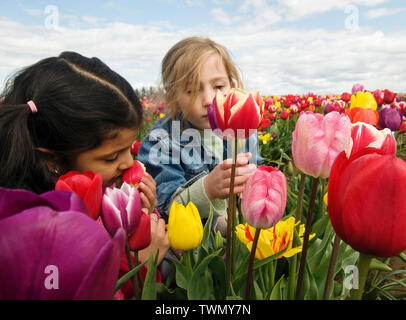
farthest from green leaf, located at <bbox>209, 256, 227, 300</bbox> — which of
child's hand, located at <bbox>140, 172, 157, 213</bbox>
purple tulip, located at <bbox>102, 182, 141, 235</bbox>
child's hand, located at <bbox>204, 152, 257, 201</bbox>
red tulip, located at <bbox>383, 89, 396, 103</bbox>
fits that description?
red tulip, located at <bbox>383, 89, 396, 103</bbox>

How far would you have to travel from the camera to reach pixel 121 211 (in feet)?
2.22

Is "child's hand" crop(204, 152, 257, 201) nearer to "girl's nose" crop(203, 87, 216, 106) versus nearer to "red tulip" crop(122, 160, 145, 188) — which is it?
"red tulip" crop(122, 160, 145, 188)

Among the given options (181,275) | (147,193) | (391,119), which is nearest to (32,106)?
(147,193)

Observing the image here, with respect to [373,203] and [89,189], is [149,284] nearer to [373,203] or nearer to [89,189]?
[89,189]

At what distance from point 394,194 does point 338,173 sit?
0.22 feet

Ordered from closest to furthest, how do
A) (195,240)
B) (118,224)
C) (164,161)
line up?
(118,224), (195,240), (164,161)

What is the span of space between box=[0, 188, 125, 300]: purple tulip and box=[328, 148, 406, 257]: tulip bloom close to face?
0.91 ft

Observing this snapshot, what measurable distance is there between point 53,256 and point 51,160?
4.01 feet

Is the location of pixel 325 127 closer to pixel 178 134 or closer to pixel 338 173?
pixel 338 173

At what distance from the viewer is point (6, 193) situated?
314 mm

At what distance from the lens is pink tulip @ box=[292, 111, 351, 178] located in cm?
66

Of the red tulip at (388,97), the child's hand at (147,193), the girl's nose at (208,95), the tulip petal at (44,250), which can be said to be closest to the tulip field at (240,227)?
the tulip petal at (44,250)

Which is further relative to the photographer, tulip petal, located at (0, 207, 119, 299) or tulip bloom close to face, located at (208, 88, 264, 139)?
tulip bloom close to face, located at (208, 88, 264, 139)

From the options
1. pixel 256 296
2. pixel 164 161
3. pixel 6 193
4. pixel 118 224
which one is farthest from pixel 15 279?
pixel 164 161
